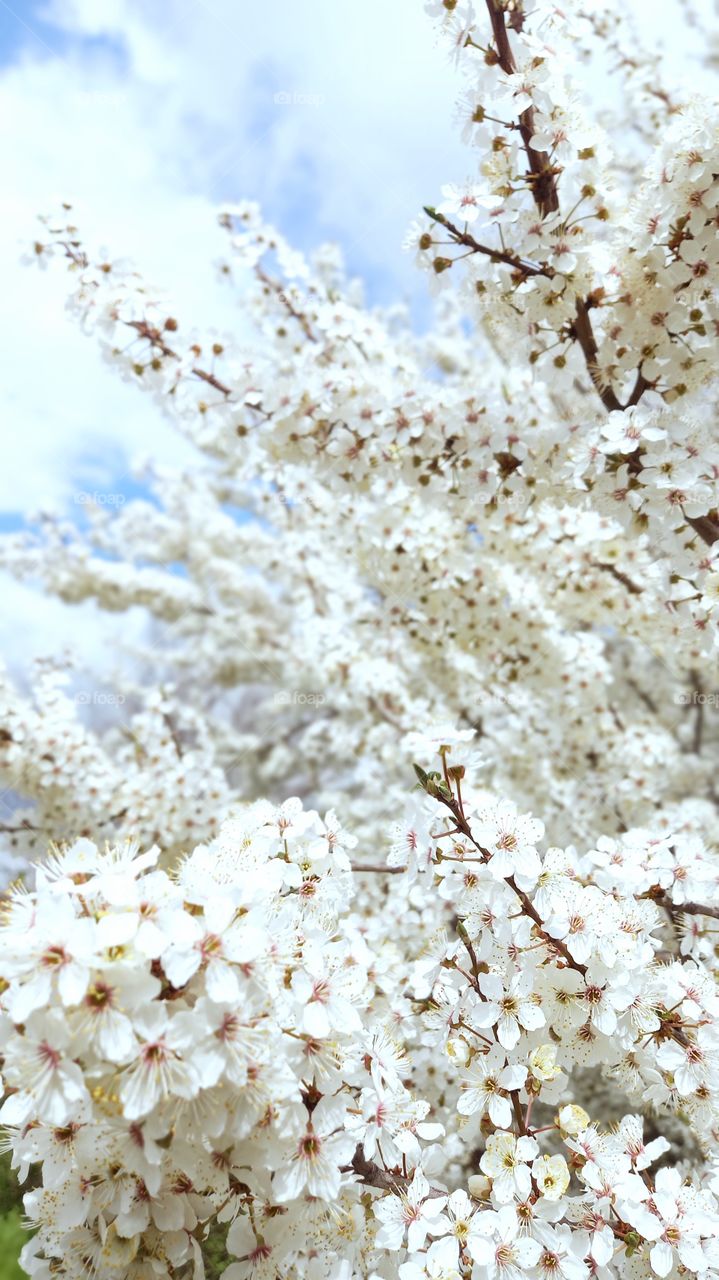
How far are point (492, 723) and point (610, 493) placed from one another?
9.37 ft

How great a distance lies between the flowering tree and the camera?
130cm

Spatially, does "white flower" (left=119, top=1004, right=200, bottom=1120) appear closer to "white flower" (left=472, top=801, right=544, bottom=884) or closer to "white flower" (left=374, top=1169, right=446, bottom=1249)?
"white flower" (left=374, top=1169, right=446, bottom=1249)

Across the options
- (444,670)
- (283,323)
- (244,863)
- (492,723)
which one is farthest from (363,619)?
(244,863)

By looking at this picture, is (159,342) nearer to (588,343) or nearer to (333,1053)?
(588,343)

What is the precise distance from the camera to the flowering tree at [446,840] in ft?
4.25

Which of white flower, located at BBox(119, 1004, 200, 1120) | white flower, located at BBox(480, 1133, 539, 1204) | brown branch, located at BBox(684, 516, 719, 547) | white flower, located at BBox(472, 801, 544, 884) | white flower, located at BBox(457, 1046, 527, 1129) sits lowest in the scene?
white flower, located at BBox(480, 1133, 539, 1204)

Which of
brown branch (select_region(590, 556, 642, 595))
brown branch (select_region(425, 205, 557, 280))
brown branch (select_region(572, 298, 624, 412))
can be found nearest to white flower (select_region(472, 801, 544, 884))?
brown branch (select_region(572, 298, 624, 412))

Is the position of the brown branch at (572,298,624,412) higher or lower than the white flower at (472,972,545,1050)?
higher

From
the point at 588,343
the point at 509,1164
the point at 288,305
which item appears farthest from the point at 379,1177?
the point at 288,305

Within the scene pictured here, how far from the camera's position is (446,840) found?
77.2 inches

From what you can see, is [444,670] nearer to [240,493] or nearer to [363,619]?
[363,619]

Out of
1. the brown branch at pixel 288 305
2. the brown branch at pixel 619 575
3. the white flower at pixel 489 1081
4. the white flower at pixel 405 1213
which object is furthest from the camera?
the brown branch at pixel 619 575

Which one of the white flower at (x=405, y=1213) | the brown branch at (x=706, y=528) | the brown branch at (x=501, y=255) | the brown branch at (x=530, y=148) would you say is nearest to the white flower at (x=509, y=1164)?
the white flower at (x=405, y=1213)

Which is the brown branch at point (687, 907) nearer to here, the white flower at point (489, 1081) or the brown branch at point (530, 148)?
the white flower at point (489, 1081)
